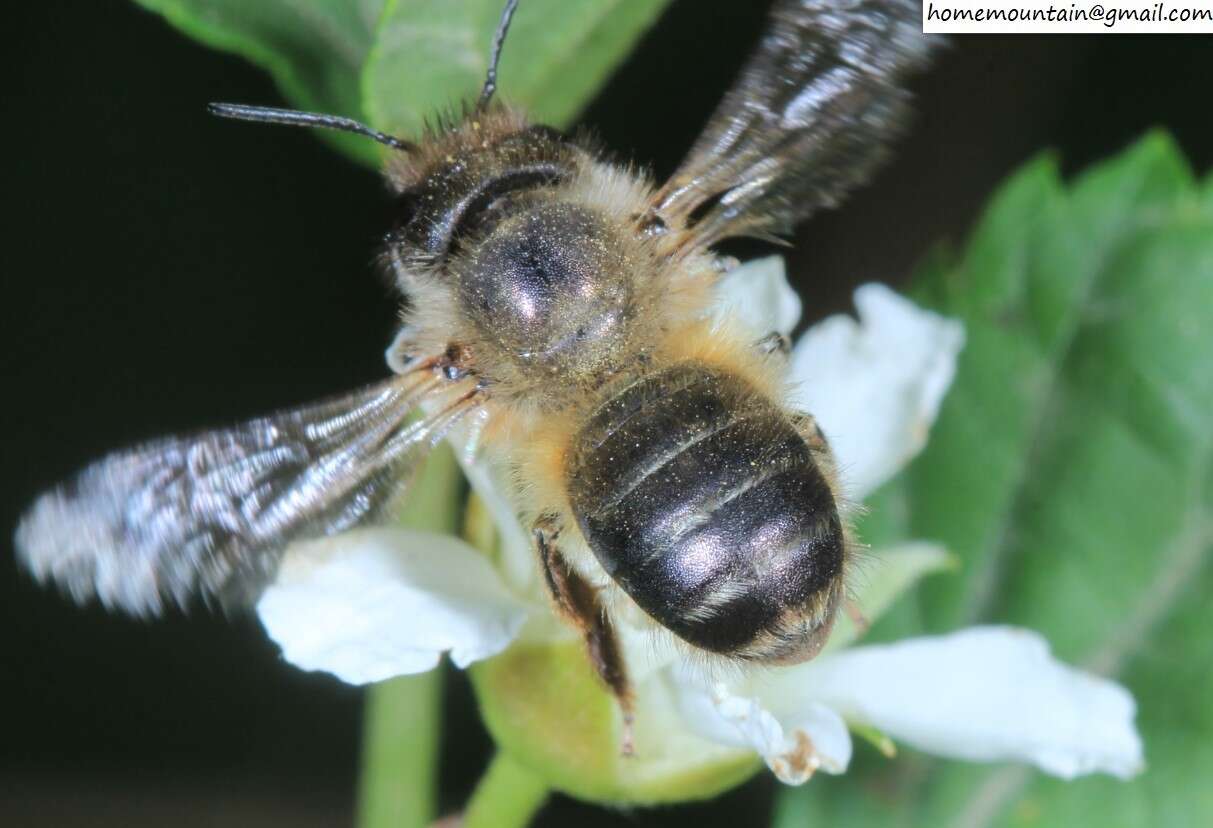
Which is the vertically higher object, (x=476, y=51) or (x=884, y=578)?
(x=476, y=51)

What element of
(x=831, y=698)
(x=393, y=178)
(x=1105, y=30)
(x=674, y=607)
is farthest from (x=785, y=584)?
(x=1105, y=30)

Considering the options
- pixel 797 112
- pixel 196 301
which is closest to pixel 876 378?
pixel 797 112

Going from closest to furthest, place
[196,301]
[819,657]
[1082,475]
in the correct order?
[819,657] < [1082,475] < [196,301]

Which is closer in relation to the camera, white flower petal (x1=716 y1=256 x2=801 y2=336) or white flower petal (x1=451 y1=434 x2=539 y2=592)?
white flower petal (x1=451 y1=434 x2=539 y2=592)

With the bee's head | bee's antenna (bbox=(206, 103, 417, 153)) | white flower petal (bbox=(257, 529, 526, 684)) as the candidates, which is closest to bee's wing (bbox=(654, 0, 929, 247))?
the bee's head

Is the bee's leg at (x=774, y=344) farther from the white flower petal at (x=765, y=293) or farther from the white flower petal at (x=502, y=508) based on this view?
the white flower petal at (x=502, y=508)

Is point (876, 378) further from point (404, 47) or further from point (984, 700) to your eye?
point (404, 47)

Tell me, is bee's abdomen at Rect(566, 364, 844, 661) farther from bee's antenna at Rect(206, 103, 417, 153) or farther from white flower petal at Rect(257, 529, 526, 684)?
bee's antenna at Rect(206, 103, 417, 153)

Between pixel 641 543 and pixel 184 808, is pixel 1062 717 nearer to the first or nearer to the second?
pixel 641 543
